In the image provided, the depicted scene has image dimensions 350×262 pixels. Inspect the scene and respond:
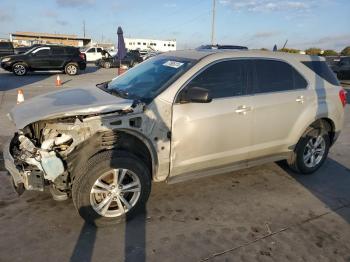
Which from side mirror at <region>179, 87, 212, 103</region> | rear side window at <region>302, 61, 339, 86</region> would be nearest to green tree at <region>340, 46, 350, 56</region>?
rear side window at <region>302, 61, 339, 86</region>

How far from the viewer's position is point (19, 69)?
59.4 feet

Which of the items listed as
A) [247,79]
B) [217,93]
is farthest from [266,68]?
[217,93]

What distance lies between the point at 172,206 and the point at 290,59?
256 centimetres

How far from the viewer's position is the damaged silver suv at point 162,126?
3.24 meters

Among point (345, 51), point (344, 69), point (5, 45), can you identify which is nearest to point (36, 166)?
point (344, 69)

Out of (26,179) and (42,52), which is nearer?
(26,179)

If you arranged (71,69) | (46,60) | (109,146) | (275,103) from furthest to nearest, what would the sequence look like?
(71,69) → (46,60) → (275,103) → (109,146)

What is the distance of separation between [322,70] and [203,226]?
2972mm

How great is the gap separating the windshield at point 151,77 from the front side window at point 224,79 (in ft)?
0.72

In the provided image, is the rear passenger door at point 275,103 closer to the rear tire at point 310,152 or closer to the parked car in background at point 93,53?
the rear tire at point 310,152

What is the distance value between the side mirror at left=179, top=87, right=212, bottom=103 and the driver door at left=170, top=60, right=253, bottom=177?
0.16 ft

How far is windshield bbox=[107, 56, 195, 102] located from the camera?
3650mm

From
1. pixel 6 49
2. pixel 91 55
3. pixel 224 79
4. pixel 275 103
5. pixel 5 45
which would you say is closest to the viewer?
pixel 224 79

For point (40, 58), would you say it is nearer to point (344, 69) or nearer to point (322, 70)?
point (322, 70)
